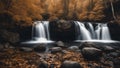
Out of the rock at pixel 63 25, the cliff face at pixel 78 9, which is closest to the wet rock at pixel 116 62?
the rock at pixel 63 25

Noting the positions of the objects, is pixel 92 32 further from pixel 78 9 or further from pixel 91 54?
pixel 91 54

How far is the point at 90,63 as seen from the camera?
37.9 feet

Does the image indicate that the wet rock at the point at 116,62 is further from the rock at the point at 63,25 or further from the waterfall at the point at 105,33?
the waterfall at the point at 105,33

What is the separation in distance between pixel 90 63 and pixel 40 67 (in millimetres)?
2987

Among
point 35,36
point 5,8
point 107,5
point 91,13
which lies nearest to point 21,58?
point 5,8

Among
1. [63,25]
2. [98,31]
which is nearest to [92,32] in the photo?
[98,31]

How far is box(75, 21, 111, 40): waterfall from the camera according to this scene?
22497mm

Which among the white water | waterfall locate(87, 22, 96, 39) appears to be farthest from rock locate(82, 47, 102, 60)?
waterfall locate(87, 22, 96, 39)

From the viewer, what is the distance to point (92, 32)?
23125 millimetres

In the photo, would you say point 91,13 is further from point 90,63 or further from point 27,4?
point 90,63

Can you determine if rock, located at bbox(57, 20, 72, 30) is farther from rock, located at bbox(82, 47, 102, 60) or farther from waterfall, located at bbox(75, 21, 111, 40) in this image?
rock, located at bbox(82, 47, 102, 60)

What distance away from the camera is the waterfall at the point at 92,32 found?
22497 mm

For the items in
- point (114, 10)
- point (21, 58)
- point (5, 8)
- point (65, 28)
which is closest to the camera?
point (21, 58)

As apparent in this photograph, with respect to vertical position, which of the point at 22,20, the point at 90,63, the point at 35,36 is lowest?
the point at 90,63
